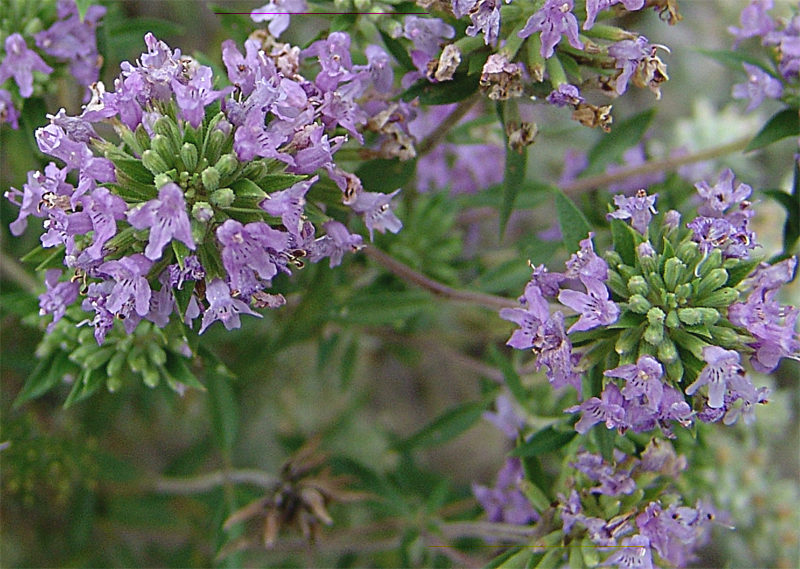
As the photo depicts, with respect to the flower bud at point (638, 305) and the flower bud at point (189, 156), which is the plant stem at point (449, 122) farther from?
the flower bud at point (189, 156)

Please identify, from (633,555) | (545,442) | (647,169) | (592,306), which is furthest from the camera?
(647,169)

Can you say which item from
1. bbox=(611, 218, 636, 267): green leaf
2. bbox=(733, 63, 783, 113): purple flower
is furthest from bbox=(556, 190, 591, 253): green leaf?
bbox=(733, 63, 783, 113): purple flower

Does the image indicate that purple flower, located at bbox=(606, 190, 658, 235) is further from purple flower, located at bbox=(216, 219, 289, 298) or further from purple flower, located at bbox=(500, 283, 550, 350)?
purple flower, located at bbox=(216, 219, 289, 298)

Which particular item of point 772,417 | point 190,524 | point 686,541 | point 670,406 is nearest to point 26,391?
point 190,524

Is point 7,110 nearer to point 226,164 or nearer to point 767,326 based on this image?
point 226,164

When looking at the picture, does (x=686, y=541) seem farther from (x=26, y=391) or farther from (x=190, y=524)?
(x=190, y=524)

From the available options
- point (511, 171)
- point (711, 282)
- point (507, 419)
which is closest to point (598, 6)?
point (511, 171)

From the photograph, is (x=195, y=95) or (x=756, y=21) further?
(x=756, y=21)
